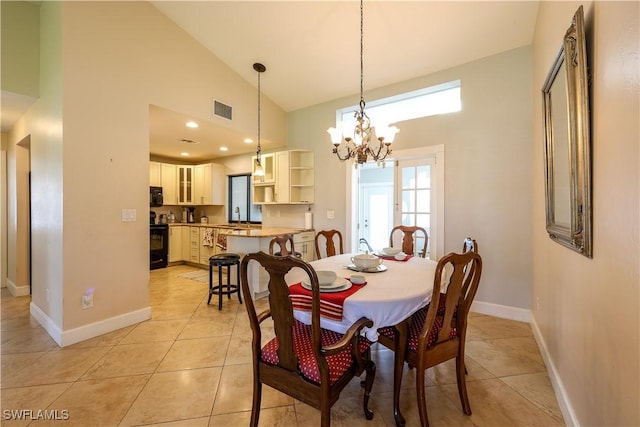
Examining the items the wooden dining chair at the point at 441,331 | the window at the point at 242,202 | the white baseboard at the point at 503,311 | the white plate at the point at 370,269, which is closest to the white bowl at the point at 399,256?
the white plate at the point at 370,269

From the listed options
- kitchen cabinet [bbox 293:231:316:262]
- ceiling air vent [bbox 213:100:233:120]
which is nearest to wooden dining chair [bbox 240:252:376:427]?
kitchen cabinet [bbox 293:231:316:262]

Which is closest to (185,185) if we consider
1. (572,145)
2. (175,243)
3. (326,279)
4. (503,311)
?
(175,243)

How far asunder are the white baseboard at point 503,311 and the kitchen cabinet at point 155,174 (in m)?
6.11

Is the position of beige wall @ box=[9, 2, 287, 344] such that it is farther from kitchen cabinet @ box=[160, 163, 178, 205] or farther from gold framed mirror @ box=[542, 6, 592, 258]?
gold framed mirror @ box=[542, 6, 592, 258]

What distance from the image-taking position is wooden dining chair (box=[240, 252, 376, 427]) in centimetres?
123

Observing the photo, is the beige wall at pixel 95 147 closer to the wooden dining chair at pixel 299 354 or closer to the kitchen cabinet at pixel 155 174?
the wooden dining chair at pixel 299 354

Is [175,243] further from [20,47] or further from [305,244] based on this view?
[20,47]

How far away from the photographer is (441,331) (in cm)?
160

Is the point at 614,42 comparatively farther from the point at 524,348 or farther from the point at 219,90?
the point at 219,90

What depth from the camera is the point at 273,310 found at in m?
1.31

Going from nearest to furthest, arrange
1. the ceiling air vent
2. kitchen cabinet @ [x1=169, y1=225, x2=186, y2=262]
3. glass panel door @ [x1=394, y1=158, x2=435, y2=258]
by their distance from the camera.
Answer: glass panel door @ [x1=394, y1=158, x2=435, y2=258] → the ceiling air vent → kitchen cabinet @ [x1=169, y1=225, x2=186, y2=262]

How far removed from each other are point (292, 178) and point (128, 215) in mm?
2374

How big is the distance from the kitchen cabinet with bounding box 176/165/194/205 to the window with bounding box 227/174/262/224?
0.92 metres

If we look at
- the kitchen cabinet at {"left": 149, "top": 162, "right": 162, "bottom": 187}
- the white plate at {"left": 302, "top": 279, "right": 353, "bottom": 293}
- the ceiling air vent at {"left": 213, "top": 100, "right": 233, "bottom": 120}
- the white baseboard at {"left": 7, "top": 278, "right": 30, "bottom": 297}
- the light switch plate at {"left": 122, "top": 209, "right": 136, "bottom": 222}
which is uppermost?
the ceiling air vent at {"left": 213, "top": 100, "right": 233, "bottom": 120}
